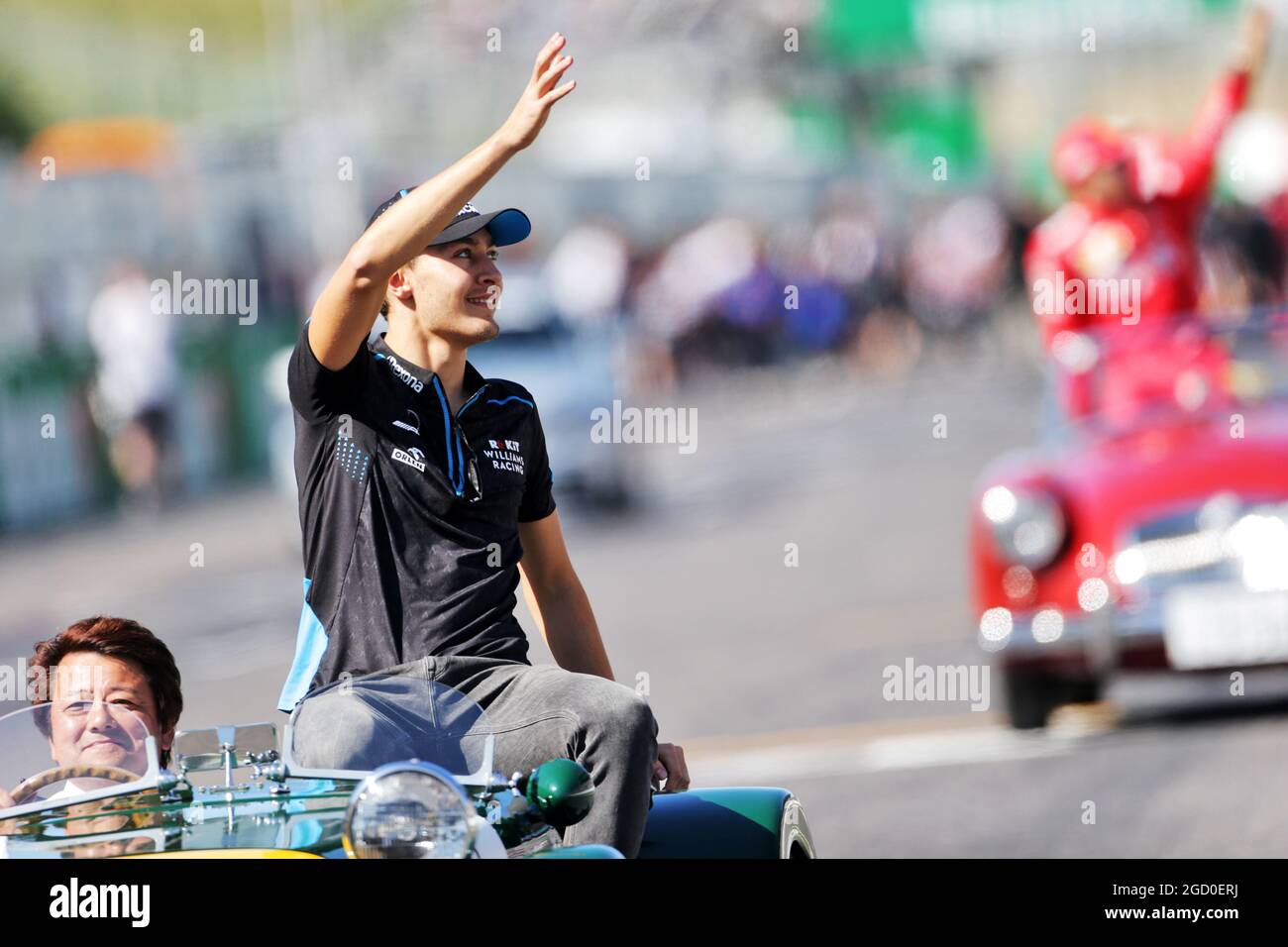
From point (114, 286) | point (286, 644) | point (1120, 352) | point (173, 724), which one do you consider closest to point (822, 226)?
point (114, 286)

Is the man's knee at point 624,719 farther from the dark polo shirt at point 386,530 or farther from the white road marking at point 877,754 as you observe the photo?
the white road marking at point 877,754

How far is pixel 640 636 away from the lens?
12.5 meters

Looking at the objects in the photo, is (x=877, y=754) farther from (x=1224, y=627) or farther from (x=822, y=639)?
(x=822, y=639)

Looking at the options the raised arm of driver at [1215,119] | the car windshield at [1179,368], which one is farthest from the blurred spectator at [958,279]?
the car windshield at [1179,368]

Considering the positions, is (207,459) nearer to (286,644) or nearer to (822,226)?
(286,644)

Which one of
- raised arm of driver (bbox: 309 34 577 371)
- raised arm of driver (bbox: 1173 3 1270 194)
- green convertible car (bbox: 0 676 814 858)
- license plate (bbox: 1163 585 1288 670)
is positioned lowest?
license plate (bbox: 1163 585 1288 670)

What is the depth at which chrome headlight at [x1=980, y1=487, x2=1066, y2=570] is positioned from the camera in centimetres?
832

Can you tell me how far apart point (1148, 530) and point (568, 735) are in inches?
209

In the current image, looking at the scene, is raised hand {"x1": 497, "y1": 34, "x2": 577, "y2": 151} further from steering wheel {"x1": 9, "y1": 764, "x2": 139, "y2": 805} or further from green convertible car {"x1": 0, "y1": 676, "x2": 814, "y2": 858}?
steering wheel {"x1": 9, "y1": 764, "x2": 139, "y2": 805}

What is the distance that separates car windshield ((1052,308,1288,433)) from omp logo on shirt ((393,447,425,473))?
5886 millimetres

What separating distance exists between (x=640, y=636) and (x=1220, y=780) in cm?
542

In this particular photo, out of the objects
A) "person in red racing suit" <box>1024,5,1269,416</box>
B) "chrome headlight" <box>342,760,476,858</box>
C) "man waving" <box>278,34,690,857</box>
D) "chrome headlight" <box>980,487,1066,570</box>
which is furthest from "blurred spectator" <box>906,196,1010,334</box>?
"chrome headlight" <box>342,760,476,858</box>
